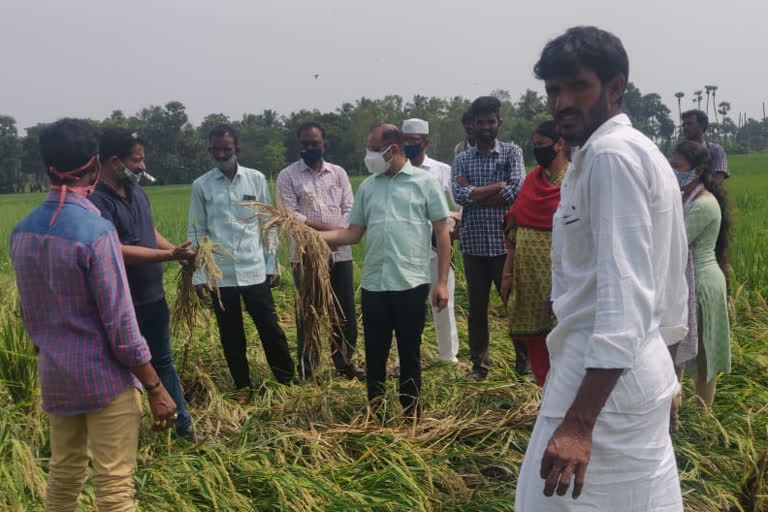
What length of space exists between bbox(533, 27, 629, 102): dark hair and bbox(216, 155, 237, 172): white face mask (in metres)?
3.10

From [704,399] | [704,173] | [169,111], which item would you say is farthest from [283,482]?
[169,111]

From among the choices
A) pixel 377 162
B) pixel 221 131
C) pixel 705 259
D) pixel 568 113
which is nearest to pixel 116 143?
pixel 221 131

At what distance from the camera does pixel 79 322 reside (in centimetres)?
219

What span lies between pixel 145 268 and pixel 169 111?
57.8 m

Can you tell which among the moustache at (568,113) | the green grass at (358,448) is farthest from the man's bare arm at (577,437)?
the green grass at (358,448)

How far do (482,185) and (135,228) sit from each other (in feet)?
7.55

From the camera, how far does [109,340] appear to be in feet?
7.36

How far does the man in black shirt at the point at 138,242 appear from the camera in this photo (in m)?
3.24

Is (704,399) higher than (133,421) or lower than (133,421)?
lower

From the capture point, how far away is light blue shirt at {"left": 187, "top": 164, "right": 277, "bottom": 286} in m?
4.26

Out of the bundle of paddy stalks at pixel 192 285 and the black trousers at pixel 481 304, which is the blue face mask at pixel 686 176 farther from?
the bundle of paddy stalks at pixel 192 285

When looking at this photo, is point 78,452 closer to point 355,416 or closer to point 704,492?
point 355,416

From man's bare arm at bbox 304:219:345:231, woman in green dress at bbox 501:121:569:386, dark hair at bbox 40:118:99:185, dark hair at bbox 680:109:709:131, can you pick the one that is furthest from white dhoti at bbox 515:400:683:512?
dark hair at bbox 680:109:709:131

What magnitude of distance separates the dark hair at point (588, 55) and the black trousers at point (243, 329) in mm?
3127
